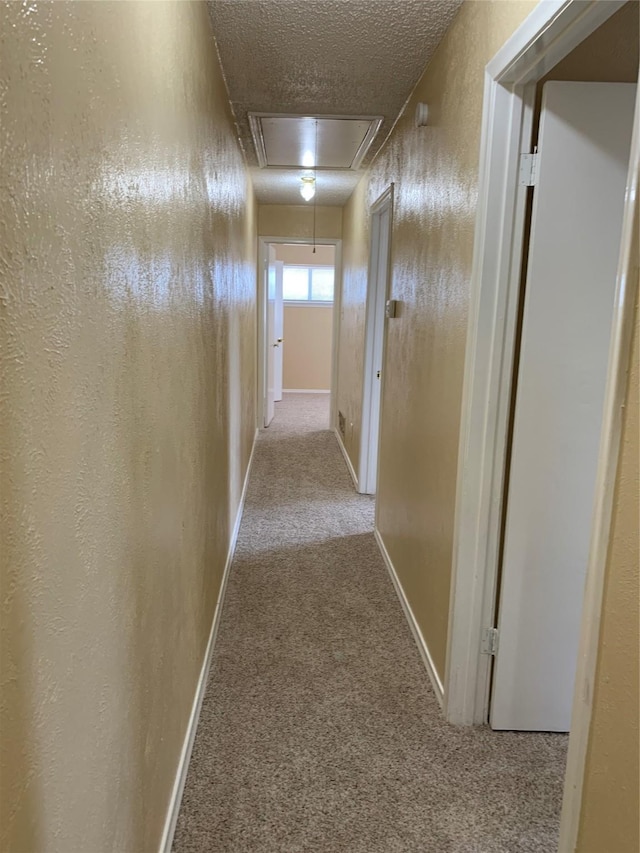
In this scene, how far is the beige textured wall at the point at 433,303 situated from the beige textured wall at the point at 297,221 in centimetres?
272

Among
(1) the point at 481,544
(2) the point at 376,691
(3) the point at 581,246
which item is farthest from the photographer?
(2) the point at 376,691

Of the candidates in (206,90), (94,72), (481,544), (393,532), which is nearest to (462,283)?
(481,544)

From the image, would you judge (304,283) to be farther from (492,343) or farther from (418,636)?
(492,343)

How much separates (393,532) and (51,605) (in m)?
2.63

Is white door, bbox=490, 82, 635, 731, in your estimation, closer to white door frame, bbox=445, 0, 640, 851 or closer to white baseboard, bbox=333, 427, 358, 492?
white door frame, bbox=445, 0, 640, 851

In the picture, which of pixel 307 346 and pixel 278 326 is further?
pixel 307 346

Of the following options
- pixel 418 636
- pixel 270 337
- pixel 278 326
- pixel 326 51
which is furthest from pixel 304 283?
pixel 418 636

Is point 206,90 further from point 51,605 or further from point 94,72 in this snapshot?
point 51,605

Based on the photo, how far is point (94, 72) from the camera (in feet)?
2.79

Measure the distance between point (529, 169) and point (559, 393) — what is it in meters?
0.67

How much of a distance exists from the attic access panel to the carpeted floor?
2.37 meters

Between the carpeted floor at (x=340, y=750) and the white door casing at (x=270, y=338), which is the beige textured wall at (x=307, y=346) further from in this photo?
the carpeted floor at (x=340, y=750)

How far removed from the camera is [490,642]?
2012mm

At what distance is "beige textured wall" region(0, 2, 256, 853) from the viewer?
62cm
